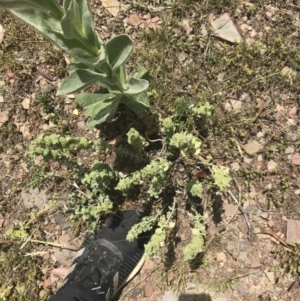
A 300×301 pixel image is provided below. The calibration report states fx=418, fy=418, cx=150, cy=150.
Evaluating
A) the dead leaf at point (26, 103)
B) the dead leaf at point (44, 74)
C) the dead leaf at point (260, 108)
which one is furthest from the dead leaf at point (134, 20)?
the dead leaf at point (260, 108)

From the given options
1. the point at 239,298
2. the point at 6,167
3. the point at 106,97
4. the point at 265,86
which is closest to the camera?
the point at 106,97

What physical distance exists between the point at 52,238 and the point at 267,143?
1754mm

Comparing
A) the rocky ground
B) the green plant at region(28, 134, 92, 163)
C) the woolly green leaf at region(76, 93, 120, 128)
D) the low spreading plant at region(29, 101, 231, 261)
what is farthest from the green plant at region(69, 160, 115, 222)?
the woolly green leaf at region(76, 93, 120, 128)

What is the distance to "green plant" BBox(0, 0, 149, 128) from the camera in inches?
71.2

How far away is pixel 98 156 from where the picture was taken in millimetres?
3174

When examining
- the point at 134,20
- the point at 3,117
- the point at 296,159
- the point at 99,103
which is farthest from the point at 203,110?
the point at 3,117

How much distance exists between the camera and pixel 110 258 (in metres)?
3.04

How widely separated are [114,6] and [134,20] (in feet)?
0.69

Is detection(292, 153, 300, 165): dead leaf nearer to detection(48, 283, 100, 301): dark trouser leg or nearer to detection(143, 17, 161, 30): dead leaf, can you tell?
detection(143, 17, 161, 30): dead leaf

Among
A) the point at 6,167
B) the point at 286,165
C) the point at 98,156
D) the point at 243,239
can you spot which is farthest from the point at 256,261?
the point at 6,167

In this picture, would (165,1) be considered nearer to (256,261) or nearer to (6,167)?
(6,167)

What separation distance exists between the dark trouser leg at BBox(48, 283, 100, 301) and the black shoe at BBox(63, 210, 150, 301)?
0.13 ft

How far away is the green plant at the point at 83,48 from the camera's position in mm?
1810

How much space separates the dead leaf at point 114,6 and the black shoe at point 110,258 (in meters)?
1.58
